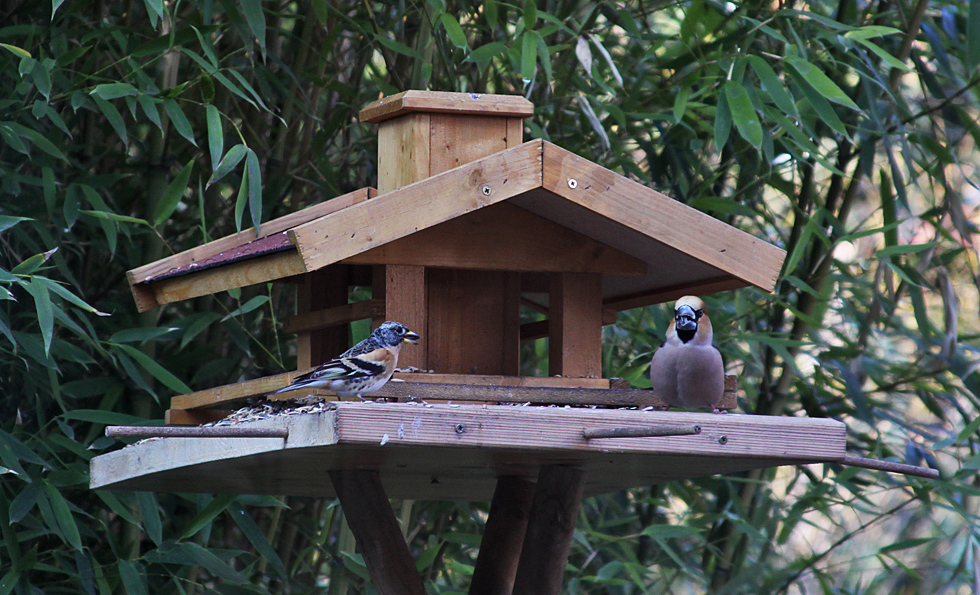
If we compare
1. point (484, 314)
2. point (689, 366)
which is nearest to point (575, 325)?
point (484, 314)

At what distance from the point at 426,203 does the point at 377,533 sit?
614 millimetres

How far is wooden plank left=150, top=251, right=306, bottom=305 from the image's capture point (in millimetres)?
1904

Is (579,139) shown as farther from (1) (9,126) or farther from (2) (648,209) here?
(1) (9,126)

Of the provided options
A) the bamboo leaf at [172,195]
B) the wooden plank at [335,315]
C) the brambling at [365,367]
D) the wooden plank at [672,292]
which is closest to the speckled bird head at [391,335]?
the brambling at [365,367]

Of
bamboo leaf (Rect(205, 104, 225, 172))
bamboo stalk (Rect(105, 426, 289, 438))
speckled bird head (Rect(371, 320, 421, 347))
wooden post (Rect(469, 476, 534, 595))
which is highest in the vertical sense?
bamboo leaf (Rect(205, 104, 225, 172))

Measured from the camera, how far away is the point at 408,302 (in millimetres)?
1979

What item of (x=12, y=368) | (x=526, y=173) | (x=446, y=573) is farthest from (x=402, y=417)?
(x=446, y=573)

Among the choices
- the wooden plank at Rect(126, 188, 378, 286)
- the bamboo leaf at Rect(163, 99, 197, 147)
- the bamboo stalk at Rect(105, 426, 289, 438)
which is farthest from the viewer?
the bamboo leaf at Rect(163, 99, 197, 147)

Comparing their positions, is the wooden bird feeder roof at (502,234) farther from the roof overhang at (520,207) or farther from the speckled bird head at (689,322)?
the speckled bird head at (689,322)

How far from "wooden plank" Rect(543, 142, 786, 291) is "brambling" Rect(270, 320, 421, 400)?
365 mm

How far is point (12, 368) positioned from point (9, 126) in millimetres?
609

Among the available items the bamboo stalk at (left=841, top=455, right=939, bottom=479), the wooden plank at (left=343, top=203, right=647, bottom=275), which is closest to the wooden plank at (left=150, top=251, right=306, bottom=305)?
the wooden plank at (left=343, top=203, right=647, bottom=275)

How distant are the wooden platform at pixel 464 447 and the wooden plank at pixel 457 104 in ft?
2.22

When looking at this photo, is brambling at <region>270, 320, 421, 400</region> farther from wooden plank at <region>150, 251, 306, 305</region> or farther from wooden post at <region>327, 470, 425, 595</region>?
wooden post at <region>327, 470, 425, 595</region>
